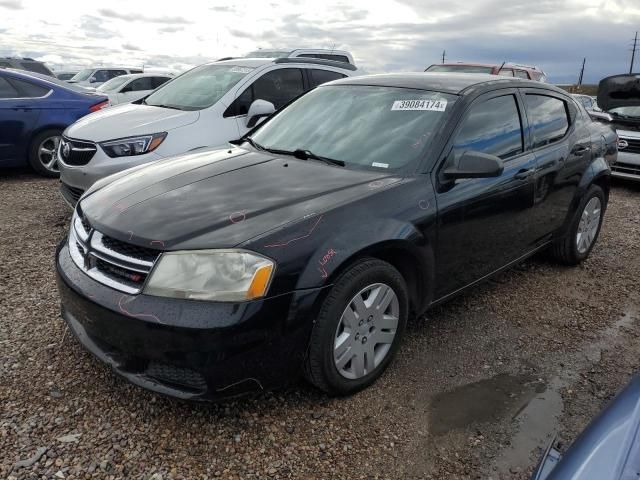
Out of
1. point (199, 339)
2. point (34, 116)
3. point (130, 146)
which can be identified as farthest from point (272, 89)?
point (199, 339)

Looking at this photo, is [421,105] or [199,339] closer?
[199,339]

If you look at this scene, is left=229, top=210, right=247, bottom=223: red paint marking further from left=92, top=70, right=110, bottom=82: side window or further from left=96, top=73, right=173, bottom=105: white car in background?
left=92, top=70, right=110, bottom=82: side window

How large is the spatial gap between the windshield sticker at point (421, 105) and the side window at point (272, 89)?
2.86 m

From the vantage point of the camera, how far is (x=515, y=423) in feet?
8.82

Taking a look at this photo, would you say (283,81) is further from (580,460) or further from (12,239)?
(580,460)

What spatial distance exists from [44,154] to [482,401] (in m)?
6.77

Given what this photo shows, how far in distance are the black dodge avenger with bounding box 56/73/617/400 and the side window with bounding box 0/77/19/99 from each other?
16.3 feet

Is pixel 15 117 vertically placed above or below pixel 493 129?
below

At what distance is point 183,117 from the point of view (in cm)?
554

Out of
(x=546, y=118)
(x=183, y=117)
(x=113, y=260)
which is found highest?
(x=546, y=118)

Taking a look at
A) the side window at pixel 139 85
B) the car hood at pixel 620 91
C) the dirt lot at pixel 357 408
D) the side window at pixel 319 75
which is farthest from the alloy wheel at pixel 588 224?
the side window at pixel 139 85

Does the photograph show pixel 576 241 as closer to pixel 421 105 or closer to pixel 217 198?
pixel 421 105

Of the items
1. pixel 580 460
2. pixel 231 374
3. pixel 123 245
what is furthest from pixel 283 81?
pixel 580 460

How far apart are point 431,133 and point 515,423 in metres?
1.63
